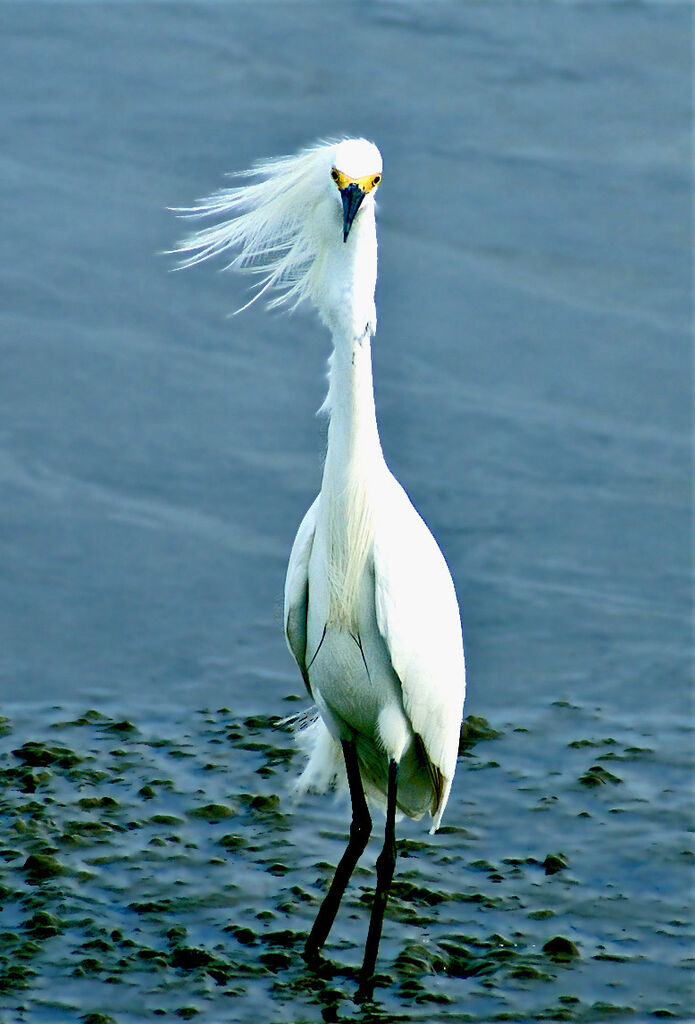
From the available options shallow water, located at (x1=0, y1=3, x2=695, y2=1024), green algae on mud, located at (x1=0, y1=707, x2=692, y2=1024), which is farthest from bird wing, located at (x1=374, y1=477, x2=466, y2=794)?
shallow water, located at (x1=0, y1=3, x2=695, y2=1024)

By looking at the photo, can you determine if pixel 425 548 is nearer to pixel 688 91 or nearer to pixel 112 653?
pixel 112 653

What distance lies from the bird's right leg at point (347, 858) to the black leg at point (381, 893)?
12 centimetres

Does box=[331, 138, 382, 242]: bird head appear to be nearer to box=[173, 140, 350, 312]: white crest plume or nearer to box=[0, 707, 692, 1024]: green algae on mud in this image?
box=[173, 140, 350, 312]: white crest plume

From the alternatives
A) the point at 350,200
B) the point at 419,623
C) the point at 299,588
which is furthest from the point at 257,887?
the point at 350,200

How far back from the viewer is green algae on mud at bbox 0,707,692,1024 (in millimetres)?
4727

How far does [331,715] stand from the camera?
493cm

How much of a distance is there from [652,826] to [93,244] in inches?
218

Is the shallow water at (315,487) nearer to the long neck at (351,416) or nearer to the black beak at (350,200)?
the long neck at (351,416)

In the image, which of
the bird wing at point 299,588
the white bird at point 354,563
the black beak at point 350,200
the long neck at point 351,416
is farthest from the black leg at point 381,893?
the black beak at point 350,200

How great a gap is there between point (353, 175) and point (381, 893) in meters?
2.21

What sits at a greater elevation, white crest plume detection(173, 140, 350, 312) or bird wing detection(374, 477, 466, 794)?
white crest plume detection(173, 140, 350, 312)

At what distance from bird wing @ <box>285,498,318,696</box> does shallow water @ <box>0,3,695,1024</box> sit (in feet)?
3.02

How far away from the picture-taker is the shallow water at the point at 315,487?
16.6 ft

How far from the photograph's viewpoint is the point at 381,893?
4.95 meters
